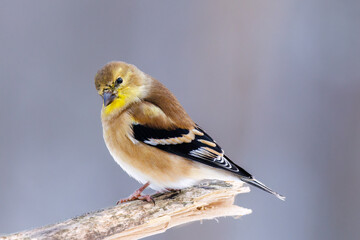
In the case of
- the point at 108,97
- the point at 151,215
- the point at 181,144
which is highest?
the point at 108,97

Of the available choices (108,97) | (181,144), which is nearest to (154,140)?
(181,144)

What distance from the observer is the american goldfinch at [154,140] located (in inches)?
93.6

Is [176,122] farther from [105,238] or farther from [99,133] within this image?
[99,133]

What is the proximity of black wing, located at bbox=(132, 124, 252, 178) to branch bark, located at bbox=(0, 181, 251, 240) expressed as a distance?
0.60 feet

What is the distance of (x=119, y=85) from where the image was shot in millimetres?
2432

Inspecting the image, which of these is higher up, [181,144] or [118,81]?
[118,81]

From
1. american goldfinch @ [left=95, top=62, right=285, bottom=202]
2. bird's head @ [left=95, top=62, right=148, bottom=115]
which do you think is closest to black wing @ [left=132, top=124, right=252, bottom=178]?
american goldfinch @ [left=95, top=62, right=285, bottom=202]

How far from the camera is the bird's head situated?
92.8 inches

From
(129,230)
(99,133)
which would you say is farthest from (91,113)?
(129,230)

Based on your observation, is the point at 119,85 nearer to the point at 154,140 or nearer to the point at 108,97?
the point at 108,97

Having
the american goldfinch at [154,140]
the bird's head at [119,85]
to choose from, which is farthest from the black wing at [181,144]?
the bird's head at [119,85]

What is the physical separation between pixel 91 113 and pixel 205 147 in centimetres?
136

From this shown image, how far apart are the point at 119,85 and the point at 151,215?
2.21 feet

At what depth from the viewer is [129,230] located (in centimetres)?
211
